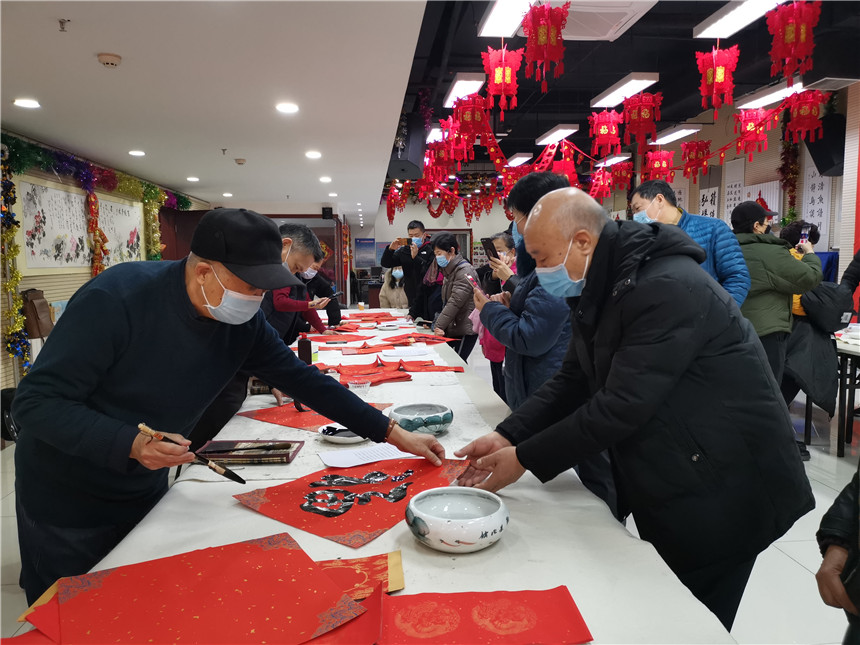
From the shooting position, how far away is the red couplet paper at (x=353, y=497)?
1.19 meters

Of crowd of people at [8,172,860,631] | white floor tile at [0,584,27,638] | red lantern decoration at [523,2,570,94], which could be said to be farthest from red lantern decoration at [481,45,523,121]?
white floor tile at [0,584,27,638]

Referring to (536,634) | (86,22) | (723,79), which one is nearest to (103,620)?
(536,634)

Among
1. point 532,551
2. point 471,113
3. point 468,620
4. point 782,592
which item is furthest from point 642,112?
point 468,620

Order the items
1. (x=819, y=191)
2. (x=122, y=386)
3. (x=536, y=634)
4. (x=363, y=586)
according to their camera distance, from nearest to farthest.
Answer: (x=536, y=634) < (x=363, y=586) < (x=122, y=386) < (x=819, y=191)

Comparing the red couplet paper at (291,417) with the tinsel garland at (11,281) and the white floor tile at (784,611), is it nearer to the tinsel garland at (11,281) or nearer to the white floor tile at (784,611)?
the white floor tile at (784,611)

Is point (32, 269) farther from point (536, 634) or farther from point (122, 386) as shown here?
point (536, 634)

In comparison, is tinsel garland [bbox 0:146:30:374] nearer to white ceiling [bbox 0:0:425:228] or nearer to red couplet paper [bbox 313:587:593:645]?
white ceiling [bbox 0:0:425:228]

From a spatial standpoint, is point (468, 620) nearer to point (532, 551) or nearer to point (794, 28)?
point (532, 551)

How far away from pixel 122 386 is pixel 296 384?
46 cm

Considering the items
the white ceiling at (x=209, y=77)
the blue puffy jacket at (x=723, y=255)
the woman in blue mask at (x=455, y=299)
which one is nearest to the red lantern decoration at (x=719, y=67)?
the blue puffy jacket at (x=723, y=255)

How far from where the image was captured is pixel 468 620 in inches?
34.3

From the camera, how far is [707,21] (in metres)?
4.64

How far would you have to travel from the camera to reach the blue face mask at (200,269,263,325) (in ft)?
4.40

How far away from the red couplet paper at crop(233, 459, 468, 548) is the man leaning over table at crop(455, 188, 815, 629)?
22 cm
